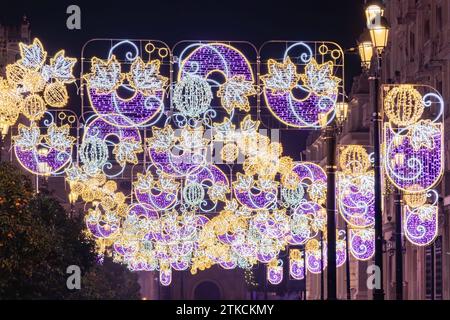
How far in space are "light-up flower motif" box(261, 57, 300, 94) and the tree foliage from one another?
6146 millimetres

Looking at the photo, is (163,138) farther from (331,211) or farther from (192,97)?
(331,211)

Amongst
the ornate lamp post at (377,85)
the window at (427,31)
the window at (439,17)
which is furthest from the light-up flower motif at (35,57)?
the window at (427,31)

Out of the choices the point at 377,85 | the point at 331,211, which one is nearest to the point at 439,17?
the point at 331,211

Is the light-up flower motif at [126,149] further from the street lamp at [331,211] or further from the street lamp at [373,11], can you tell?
the street lamp at [373,11]

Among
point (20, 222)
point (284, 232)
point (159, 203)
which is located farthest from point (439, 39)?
point (20, 222)

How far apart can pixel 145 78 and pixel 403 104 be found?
6147mm

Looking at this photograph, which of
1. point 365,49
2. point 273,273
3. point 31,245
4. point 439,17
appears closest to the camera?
point 365,49

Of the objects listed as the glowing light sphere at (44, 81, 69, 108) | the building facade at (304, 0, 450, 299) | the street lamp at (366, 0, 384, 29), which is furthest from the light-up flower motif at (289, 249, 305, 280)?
the street lamp at (366, 0, 384, 29)

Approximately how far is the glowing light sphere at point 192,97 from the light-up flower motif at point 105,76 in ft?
4.79

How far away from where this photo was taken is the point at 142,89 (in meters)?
35.2

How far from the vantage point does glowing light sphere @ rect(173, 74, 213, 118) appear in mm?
34656

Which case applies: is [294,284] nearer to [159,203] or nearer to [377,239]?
[159,203]

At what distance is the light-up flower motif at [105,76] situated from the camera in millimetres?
35000

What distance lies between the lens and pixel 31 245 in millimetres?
32000
